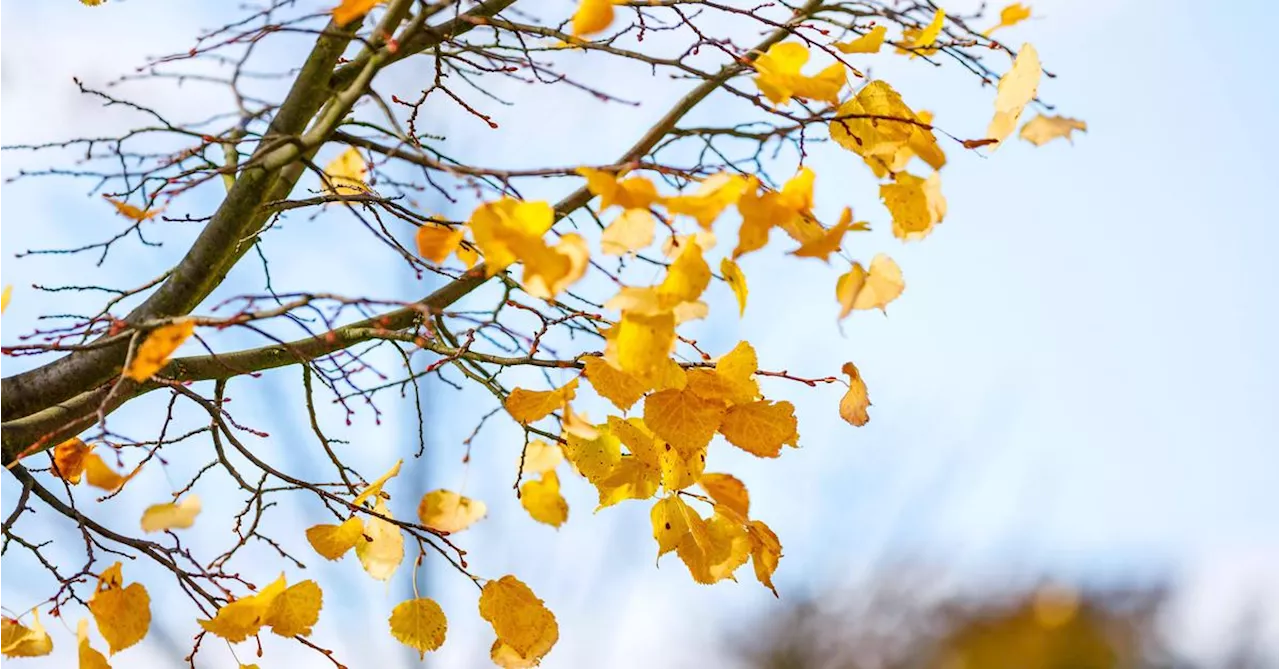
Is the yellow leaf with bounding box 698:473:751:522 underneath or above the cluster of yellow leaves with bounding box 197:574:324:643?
above

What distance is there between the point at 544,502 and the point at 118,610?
0.57 meters

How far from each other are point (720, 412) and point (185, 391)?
76 centimetres

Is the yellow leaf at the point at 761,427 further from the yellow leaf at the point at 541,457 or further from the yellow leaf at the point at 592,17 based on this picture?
the yellow leaf at the point at 592,17

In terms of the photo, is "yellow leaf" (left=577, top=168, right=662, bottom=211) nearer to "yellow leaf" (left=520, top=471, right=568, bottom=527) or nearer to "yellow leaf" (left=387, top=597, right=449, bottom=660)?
"yellow leaf" (left=520, top=471, right=568, bottom=527)

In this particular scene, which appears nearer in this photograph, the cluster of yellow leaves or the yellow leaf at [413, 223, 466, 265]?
the yellow leaf at [413, 223, 466, 265]

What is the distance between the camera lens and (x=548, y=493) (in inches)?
56.9

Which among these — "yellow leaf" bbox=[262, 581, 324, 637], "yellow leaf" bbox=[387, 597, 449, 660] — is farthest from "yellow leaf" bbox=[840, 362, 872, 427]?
"yellow leaf" bbox=[262, 581, 324, 637]

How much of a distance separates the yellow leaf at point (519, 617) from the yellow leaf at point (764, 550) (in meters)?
0.29

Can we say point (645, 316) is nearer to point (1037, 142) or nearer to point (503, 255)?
point (503, 255)

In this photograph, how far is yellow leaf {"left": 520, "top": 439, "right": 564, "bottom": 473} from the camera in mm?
1497

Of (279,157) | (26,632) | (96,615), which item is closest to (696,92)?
(279,157)

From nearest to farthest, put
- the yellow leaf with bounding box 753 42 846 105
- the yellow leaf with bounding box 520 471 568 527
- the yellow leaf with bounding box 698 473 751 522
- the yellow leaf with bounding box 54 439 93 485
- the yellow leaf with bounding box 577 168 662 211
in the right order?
the yellow leaf with bounding box 577 168 662 211 < the yellow leaf with bounding box 753 42 846 105 < the yellow leaf with bounding box 698 473 751 522 < the yellow leaf with bounding box 520 471 568 527 < the yellow leaf with bounding box 54 439 93 485

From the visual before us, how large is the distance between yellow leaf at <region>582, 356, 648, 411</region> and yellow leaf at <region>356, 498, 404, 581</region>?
0.38 metres

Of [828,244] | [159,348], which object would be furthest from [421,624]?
[828,244]
